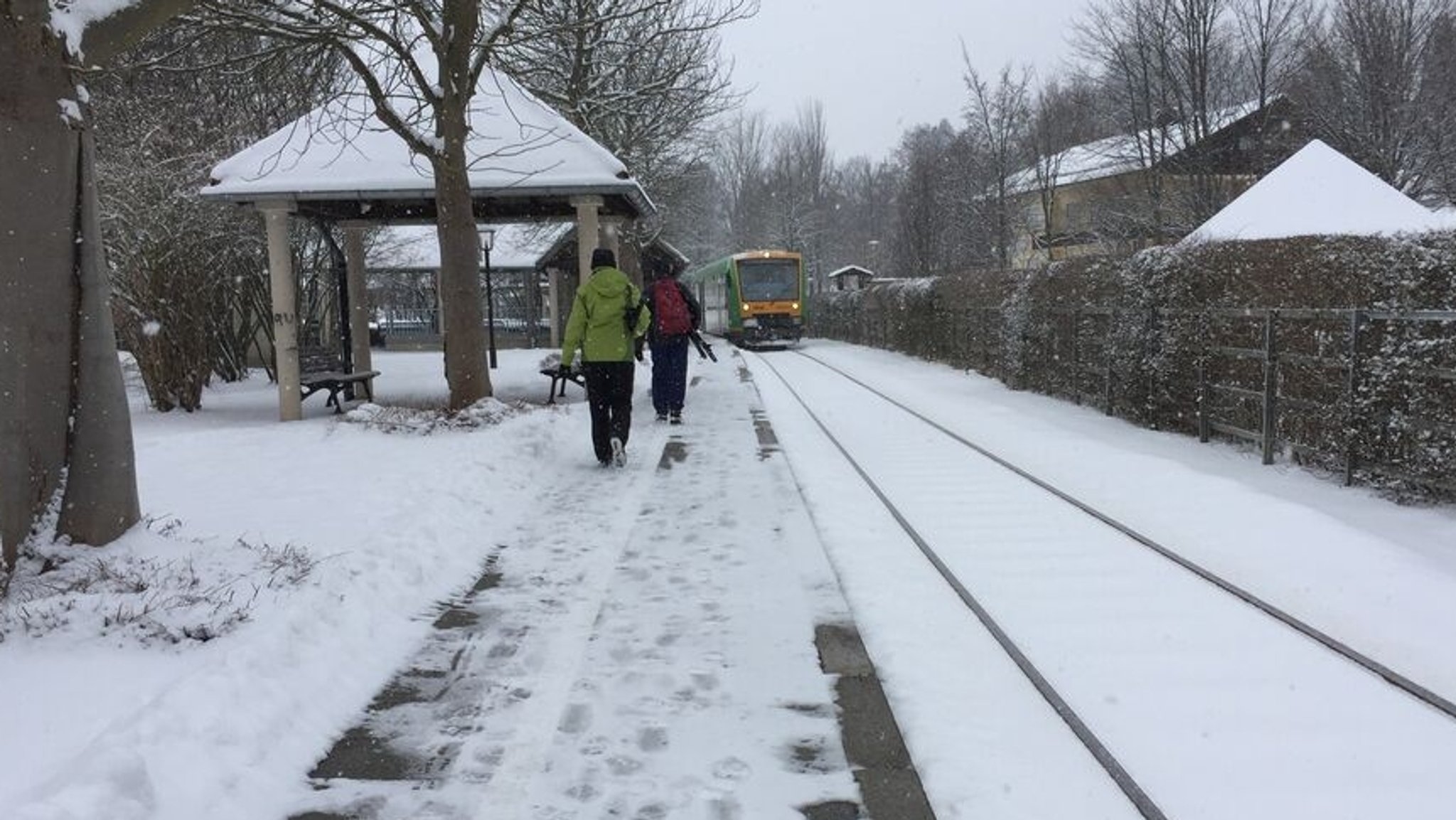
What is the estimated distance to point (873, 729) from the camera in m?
3.51

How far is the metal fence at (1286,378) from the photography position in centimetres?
663

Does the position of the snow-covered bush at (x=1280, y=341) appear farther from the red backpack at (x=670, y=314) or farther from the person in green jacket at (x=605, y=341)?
the person in green jacket at (x=605, y=341)

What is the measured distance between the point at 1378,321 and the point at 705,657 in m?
5.86

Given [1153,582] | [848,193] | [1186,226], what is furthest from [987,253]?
[848,193]

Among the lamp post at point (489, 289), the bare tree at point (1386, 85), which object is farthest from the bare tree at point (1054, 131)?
the lamp post at point (489, 289)

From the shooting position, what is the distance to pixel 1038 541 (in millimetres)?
6062

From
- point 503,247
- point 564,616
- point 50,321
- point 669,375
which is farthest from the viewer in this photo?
point 503,247

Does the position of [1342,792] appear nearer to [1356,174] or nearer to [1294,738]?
[1294,738]

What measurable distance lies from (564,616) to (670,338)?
7010 millimetres

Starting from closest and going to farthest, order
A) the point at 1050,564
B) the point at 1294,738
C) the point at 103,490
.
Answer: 1. the point at 1294,738
2. the point at 103,490
3. the point at 1050,564

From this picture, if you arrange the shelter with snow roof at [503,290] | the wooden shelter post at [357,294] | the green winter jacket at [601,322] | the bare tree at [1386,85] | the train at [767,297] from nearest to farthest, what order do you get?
the green winter jacket at [601,322], the wooden shelter post at [357,294], the bare tree at [1386,85], the train at [767,297], the shelter with snow roof at [503,290]

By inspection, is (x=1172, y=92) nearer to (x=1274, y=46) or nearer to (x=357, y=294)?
(x=1274, y=46)

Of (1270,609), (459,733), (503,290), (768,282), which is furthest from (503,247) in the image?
(459,733)

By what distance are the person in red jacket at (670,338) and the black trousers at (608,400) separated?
247 centimetres
